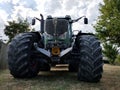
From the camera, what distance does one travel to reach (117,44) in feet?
132

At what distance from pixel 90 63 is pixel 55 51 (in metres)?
1.67

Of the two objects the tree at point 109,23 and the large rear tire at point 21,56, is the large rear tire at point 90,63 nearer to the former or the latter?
the large rear tire at point 21,56

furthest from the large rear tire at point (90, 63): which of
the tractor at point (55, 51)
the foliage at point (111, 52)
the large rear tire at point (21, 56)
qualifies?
the foliage at point (111, 52)

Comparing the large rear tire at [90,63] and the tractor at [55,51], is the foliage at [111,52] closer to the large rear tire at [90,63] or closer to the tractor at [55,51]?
the tractor at [55,51]

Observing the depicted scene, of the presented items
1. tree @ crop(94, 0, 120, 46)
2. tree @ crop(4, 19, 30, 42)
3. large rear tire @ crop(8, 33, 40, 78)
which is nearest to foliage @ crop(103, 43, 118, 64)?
tree @ crop(94, 0, 120, 46)

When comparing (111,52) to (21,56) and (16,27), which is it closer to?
(16,27)

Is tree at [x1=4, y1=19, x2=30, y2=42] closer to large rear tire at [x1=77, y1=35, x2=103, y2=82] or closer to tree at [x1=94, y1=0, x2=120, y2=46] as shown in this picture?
tree at [x1=94, y1=0, x2=120, y2=46]

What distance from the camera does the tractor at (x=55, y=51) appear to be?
1295 cm

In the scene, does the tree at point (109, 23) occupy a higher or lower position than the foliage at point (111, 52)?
higher

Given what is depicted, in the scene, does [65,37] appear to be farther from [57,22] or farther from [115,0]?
[115,0]

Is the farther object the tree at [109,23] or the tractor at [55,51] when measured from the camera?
the tree at [109,23]

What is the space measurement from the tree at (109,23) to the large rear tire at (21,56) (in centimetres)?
2526

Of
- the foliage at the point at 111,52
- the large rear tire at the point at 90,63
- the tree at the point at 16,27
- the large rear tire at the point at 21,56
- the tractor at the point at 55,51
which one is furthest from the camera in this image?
the tree at the point at 16,27

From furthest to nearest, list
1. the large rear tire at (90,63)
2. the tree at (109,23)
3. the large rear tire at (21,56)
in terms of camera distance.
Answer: the tree at (109,23), the large rear tire at (21,56), the large rear tire at (90,63)
